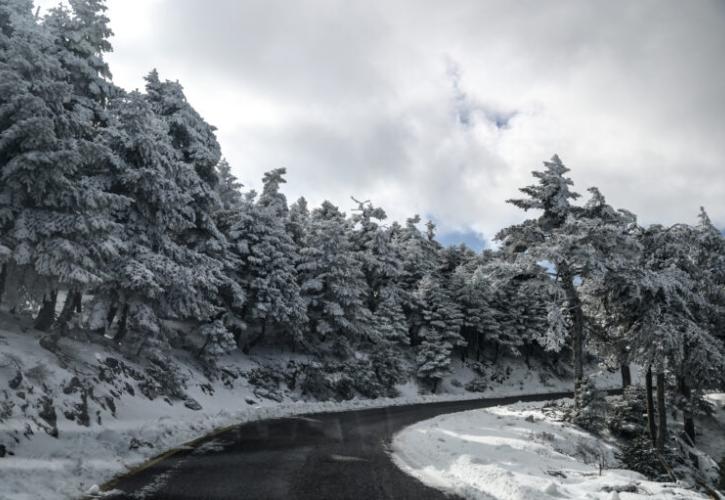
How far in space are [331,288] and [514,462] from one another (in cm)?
2524

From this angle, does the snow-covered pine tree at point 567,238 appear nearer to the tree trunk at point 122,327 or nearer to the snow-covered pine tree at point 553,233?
the snow-covered pine tree at point 553,233

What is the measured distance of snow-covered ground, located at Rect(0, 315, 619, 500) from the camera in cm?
817

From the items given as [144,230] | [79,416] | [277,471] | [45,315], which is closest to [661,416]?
[277,471]

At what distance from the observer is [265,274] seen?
31188 millimetres

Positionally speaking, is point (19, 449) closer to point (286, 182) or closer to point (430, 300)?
point (286, 182)

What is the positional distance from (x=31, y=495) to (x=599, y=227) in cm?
2164

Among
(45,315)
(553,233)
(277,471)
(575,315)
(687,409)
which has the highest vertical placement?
(553,233)

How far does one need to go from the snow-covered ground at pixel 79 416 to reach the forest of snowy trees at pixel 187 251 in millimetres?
1381

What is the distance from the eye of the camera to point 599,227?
21141mm

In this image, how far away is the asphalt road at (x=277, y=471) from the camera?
8.24 metres

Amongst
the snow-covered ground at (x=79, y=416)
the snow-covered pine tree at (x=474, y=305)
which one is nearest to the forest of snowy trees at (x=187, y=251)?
the snow-covered ground at (x=79, y=416)

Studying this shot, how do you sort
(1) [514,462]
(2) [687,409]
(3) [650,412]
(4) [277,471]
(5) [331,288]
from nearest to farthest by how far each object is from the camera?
(4) [277,471], (1) [514,462], (3) [650,412], (2) [687,409], (5) [331,288]

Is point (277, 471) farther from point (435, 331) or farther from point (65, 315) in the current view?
point (435, 331)

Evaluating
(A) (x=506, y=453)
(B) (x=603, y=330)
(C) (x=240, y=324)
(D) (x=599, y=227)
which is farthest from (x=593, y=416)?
(C) (x=240, y=324)
